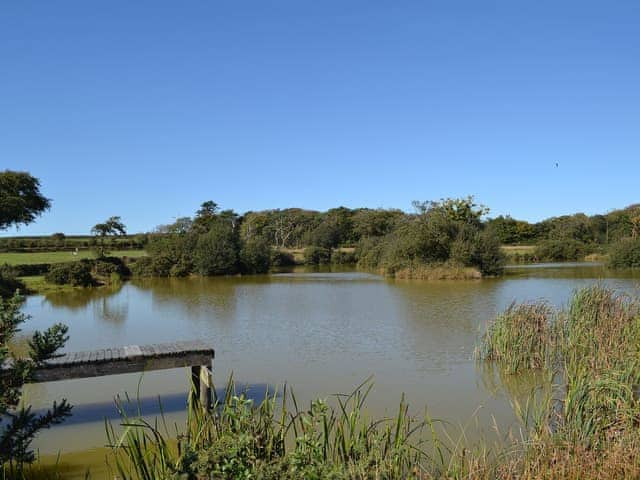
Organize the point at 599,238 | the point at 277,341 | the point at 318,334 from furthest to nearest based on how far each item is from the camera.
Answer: the point at 599,238, the point at 318,334, the point at 277,341

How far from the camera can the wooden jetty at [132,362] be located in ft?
20.5

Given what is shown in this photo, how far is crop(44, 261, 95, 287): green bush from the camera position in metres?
29.5

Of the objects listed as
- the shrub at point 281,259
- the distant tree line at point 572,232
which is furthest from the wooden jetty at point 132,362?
the shrub at point 281,259

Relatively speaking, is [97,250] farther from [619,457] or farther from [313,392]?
[619,457]

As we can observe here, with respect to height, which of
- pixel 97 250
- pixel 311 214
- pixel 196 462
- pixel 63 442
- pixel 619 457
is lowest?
pixel 63 442

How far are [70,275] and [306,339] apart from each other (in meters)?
21.2

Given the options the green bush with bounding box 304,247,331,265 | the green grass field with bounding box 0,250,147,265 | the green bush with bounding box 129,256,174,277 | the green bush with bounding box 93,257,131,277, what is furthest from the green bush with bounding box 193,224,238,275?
the green bush with bounding box 304,247,331,265

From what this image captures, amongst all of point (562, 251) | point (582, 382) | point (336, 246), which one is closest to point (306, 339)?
point (582, 382)

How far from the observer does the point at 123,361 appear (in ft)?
21.7

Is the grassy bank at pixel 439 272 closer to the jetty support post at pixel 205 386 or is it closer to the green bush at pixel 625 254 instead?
the green bush at pixel 625 254

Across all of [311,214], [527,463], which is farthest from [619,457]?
[311,214]

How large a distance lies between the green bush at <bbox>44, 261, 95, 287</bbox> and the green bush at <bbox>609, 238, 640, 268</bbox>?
33354 millimetres

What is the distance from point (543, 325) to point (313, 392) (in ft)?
14.0

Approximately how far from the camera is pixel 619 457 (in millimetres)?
4004
